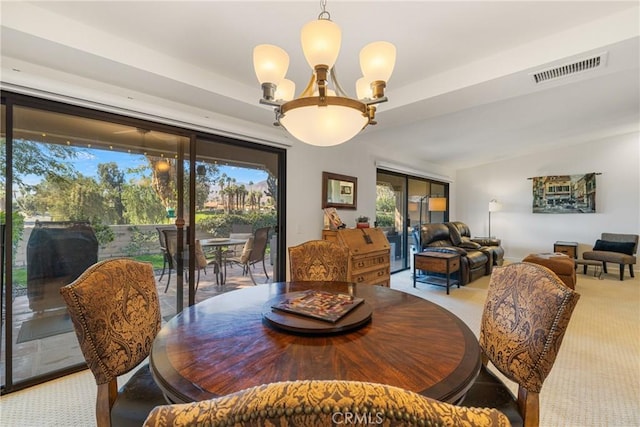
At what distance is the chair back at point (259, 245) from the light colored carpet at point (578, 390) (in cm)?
175

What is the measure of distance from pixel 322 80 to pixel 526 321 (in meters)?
1.34

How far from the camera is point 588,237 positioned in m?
6.34

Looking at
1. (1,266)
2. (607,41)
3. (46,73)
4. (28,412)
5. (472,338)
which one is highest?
(607,41)

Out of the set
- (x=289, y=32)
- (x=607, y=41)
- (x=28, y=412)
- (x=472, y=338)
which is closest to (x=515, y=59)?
(x=607, y=41)

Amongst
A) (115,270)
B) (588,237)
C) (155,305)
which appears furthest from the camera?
(588,237)

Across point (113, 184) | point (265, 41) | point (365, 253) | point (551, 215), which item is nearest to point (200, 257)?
point (113, 184)

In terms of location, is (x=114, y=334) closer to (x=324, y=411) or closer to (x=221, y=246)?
(x=324, y=411)

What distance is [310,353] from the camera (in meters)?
1.02

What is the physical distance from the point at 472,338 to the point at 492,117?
397 cm

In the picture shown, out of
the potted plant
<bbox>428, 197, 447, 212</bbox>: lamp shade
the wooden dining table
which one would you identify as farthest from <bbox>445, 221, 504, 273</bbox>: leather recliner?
the wooden dining table

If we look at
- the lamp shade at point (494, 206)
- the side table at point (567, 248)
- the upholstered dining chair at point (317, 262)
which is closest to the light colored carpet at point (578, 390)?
the upholstered dining chair at point (317, 262)

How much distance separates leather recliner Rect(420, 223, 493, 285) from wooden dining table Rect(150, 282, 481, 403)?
152 inches

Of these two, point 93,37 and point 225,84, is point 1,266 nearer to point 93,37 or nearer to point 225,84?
point 93,37

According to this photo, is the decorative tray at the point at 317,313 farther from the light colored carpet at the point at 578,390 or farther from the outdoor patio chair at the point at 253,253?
the outdoor patio chair at the point at 253,253
